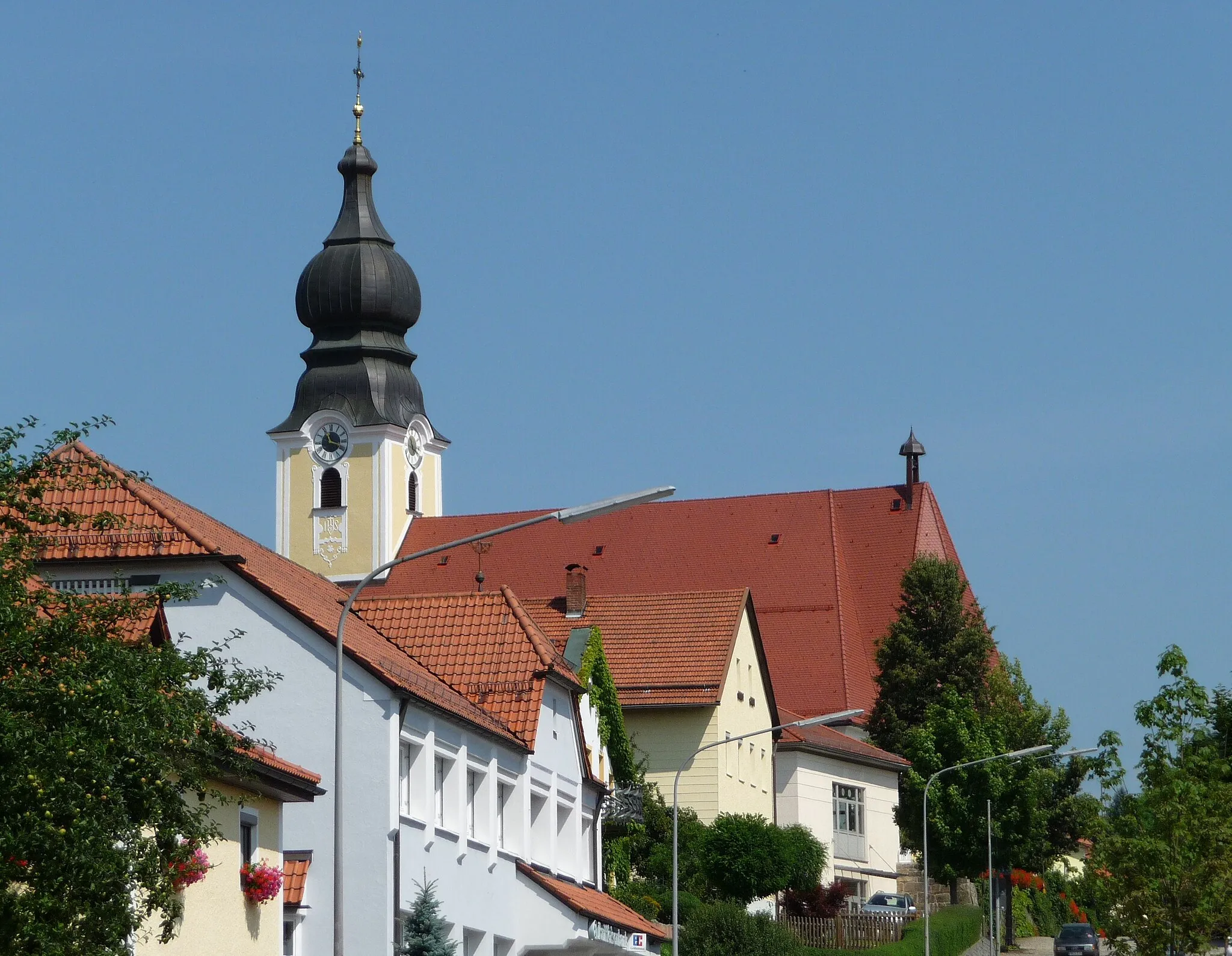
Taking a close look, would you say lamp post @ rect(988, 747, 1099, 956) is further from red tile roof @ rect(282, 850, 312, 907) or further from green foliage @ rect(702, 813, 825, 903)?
red tile roof @ rect(282, 850, 312, 907)

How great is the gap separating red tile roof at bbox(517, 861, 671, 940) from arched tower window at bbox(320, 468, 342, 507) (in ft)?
134

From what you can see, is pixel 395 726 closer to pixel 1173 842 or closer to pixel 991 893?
pixel 1173 842

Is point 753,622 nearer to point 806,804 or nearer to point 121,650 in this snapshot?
point 806,804

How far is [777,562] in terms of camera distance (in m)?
72.8

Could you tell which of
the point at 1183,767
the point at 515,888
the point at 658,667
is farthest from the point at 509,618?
the point at 658,667

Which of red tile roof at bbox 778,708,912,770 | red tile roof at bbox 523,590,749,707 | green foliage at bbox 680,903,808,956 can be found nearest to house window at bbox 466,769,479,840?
green foliage at bbox 680,903,808,956

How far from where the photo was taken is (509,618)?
34219mm

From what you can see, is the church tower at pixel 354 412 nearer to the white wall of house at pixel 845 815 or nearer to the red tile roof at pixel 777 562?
the red tile roof at pixel 777 562

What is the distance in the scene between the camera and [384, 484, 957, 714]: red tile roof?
70312 mm

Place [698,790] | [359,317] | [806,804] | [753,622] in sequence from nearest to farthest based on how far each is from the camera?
[698,790], [753,622], [806,804], [359,317]

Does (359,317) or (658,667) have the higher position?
(359,317)

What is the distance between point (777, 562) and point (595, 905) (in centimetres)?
3878

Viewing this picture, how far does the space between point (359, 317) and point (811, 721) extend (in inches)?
1701

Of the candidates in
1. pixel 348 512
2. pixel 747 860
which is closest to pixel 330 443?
pixel 348 512
